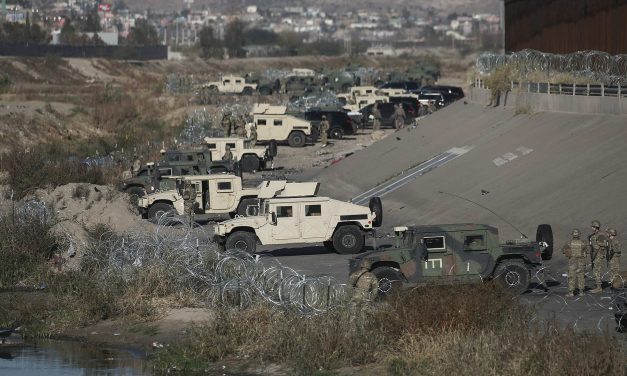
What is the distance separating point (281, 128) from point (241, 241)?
30327mm

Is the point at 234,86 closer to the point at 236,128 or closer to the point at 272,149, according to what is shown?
the point at 236,128

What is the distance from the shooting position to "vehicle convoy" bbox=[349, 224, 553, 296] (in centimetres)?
2534

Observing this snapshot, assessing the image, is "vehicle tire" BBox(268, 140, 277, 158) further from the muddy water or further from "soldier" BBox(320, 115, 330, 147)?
the muddy water

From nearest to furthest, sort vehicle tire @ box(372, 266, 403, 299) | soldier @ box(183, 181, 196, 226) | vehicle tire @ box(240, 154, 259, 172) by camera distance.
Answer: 1. vehicle tire @ box(372, 266, 403, 299)
2. soldier @ box(183, 181, 196, 226)
3. vehicle tire @ box(240, 154, 259, 172)

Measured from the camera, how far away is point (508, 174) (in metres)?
38.2

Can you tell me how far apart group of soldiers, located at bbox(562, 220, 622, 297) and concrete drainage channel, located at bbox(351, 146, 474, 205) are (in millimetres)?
14363

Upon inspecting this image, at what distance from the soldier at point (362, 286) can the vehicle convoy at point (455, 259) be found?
1539 mm

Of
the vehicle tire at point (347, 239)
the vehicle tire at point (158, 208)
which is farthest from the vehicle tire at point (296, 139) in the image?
the vehicle tire at point (347, 239)

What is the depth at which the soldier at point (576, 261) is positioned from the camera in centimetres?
2567

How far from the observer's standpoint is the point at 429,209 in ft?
123

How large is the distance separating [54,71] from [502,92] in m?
72.3

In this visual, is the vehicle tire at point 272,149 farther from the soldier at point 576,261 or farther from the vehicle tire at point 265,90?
the vehicle tire at point 265,90

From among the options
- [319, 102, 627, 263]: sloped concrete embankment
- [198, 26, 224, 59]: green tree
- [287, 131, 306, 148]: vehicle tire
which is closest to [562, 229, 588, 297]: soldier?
[319, 102, 627, 263]: sloped concrete embankment

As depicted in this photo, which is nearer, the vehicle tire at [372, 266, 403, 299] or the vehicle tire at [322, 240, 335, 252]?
the vehicle tire at [372, 266, 403, 299]
